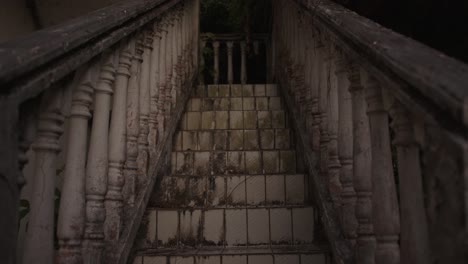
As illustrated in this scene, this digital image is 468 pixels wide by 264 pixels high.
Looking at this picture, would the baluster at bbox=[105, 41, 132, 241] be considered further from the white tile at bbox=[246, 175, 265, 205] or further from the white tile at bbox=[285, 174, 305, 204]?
the white tile at bbox=[285, 174, 305, 204]

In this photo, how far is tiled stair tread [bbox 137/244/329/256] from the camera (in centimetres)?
236

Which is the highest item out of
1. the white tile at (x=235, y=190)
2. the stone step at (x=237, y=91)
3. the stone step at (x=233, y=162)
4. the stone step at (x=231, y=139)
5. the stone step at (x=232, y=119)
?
the stone step at (x=237, y=91)

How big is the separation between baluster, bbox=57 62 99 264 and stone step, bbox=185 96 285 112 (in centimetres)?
291

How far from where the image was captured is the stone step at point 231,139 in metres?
3.88

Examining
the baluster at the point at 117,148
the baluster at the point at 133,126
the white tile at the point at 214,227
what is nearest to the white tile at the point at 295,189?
the white tile at the point at 214,227

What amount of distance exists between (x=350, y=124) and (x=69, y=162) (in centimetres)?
125

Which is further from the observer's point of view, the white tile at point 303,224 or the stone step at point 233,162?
the stone step at point 233,162

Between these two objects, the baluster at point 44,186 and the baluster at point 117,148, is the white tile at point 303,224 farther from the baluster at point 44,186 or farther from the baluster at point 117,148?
the baluster at point 44,186

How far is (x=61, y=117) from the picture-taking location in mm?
1571

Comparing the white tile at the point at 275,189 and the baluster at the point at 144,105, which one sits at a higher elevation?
the baluster at the point at 144,105

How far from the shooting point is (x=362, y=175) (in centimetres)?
178

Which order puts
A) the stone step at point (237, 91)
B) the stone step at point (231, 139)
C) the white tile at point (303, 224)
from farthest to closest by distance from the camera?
the stone step at point (237, 91)
the stone step at point (231, 139)
the white tile at point (303, 224)

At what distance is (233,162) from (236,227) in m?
0.85

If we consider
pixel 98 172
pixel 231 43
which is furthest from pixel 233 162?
pixel 231 43
